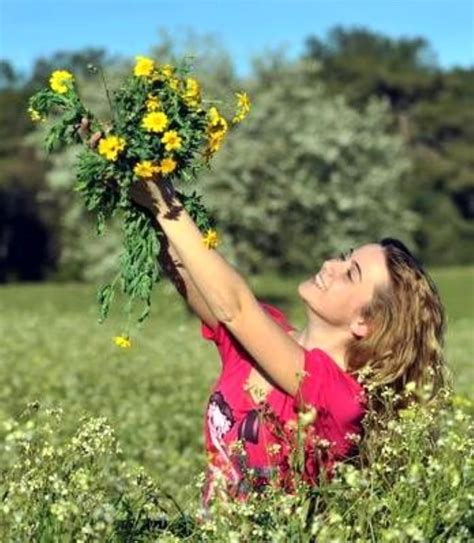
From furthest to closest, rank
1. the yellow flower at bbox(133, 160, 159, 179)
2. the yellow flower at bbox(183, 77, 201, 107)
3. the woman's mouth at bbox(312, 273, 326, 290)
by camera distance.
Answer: the woman's mouth at bbox(312, 273, 326, 290) → the yellow flower at bbox(183, 77, 201, 107) → the yellow flower at bbox(133, 160, 159, 179)

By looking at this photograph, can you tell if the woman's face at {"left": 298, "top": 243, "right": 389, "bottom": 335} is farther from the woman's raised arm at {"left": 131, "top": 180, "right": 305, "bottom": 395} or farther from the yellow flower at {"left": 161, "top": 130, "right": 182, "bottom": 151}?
the yellow flower at {"left": 161, "top": 130, "right": 182, "bottom": 151}

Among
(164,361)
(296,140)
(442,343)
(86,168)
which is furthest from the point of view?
(296,140)

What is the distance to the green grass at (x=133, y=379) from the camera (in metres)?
11.7

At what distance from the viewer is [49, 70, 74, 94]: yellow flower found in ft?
14.0

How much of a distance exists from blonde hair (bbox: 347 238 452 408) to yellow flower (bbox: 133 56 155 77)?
3.48 feet

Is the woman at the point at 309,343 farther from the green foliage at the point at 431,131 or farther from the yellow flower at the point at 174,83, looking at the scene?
the green foliage at the point at 431,131

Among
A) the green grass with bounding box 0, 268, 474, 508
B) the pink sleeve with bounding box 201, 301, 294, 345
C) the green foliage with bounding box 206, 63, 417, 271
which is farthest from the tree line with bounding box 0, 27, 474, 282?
the pink sleeve with bounding box 201, 301, 294, 345

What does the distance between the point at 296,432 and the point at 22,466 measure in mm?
804

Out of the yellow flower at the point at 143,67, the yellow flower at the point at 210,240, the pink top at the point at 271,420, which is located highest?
the yellow flower at the point at 143,67

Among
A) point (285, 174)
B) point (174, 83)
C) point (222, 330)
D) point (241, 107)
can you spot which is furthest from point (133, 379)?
point (285, 174)

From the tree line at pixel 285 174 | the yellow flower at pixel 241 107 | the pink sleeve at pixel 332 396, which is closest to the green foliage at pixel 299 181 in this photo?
the tree line at pixel 285 174

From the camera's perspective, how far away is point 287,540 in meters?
3.55

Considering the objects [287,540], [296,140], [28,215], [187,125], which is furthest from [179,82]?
[28,215]

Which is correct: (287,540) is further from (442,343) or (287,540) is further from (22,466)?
(442,343)
